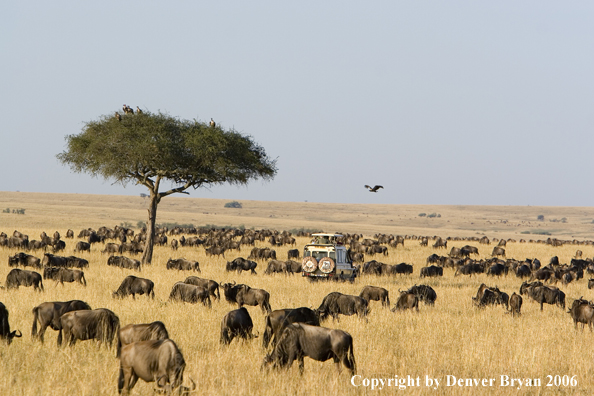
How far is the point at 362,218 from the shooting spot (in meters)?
135

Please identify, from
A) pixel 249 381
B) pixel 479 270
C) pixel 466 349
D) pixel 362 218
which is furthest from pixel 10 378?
pixel 362 218

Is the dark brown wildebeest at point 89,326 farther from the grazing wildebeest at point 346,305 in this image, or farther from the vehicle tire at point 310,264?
the vehicle tire at point 310,264

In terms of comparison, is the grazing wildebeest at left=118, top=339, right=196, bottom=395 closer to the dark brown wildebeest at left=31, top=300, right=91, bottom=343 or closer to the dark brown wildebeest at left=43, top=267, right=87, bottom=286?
the dark brown wildebeest at left=31, top=300, right=91, bottom=343

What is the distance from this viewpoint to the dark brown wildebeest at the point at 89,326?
9.62 metres

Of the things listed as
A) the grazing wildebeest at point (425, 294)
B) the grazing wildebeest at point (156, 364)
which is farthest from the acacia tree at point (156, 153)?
the grazing wildebeest at point (156, 364)

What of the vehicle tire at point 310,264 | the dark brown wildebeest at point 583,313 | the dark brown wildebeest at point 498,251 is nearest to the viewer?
the dark brown wildebeest at point 583,313

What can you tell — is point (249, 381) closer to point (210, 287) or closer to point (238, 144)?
point (210, 287)

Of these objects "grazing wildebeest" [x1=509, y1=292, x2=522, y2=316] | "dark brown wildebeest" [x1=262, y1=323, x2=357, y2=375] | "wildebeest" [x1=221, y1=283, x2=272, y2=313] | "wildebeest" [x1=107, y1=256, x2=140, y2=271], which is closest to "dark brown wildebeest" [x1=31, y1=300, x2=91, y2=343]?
"dark brown wildebeest" [x1=262, y1=323, x2=357, y2=375]

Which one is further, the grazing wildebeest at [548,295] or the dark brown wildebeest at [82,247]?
A: the dark brown wildebeest at [82,247]

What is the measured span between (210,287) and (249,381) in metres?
9.19

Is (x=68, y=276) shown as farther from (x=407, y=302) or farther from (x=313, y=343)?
(x=313, y=343)

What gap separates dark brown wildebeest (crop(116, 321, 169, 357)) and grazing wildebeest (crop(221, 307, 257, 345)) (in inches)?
82.5

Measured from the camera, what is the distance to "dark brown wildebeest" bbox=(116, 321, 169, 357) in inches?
339

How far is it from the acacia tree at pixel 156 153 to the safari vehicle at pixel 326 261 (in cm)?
914
